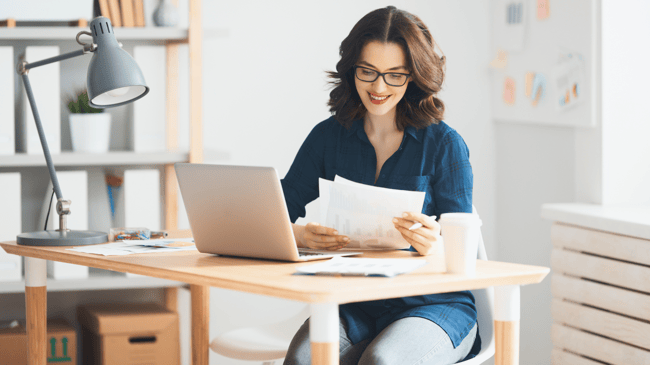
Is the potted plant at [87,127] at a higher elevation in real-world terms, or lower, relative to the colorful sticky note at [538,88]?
lower

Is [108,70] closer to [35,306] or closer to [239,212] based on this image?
[239,212]

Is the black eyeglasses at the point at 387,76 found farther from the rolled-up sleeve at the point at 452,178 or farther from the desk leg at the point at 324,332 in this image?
the desk leg at the point at 324,332

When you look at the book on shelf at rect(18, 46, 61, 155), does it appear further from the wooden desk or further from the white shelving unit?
the wooden desk

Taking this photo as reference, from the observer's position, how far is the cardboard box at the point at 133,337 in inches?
95.5

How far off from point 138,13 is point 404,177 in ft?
4.05

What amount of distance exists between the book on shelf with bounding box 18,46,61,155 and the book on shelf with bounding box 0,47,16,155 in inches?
1.9

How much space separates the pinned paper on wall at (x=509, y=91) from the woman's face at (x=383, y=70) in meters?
1.33

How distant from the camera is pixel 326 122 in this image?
1987 millimetres

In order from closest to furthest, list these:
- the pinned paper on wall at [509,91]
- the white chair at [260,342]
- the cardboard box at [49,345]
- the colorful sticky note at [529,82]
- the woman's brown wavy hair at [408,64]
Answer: the woman's brown wavy hair at [408,64], the white chair at [260,342], the cardboard box at [49,345], the colorful sticky note at [529,82], the pinned paper on wall at [509,91]

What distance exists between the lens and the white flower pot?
249cm

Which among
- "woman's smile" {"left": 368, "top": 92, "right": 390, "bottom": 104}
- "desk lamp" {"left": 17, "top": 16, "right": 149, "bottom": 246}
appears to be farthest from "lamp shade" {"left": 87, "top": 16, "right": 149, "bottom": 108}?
"woman's smile" {"left": 368, "top": 92, "right": 390, "bottom": 104}

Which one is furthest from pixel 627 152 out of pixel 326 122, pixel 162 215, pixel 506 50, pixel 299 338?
pixel 162 215

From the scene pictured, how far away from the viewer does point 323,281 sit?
126cm

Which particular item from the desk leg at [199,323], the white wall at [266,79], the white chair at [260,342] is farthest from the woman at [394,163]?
the white wall at [266,79]
